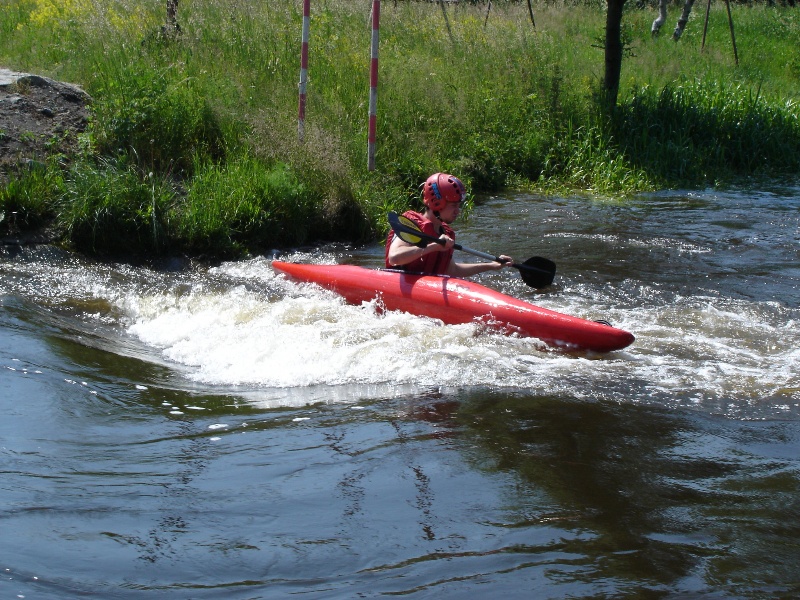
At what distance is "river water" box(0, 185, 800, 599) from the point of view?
276cm

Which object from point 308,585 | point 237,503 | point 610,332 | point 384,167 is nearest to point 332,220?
point 384,167

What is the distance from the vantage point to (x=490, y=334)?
214 inches

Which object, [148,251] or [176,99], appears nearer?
[148,251]

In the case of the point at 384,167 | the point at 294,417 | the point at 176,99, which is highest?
the point at 176,99

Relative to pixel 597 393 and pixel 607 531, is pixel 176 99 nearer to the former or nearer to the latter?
pixel 597 393

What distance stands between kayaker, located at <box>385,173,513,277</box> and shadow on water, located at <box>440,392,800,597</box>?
5.80 feet

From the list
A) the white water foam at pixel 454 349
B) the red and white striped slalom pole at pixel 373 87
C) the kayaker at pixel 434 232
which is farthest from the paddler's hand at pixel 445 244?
the red and white striped slalom pole at pixel 373 87

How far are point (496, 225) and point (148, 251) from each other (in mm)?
3555

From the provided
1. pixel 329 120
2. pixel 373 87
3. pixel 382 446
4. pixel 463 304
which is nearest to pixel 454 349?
pixel 463 304

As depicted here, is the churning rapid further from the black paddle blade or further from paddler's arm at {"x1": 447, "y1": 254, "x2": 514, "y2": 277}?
paddler's arm at {"x1": 447, "y1": 254, "x2": 514, "y2": 277}

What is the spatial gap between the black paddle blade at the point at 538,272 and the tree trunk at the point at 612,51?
668 cm

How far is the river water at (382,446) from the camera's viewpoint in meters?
2.76

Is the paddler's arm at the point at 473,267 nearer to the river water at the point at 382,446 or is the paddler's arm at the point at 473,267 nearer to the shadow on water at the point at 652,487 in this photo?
the river water at the point at 382,446

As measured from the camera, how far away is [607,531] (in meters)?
3.02
